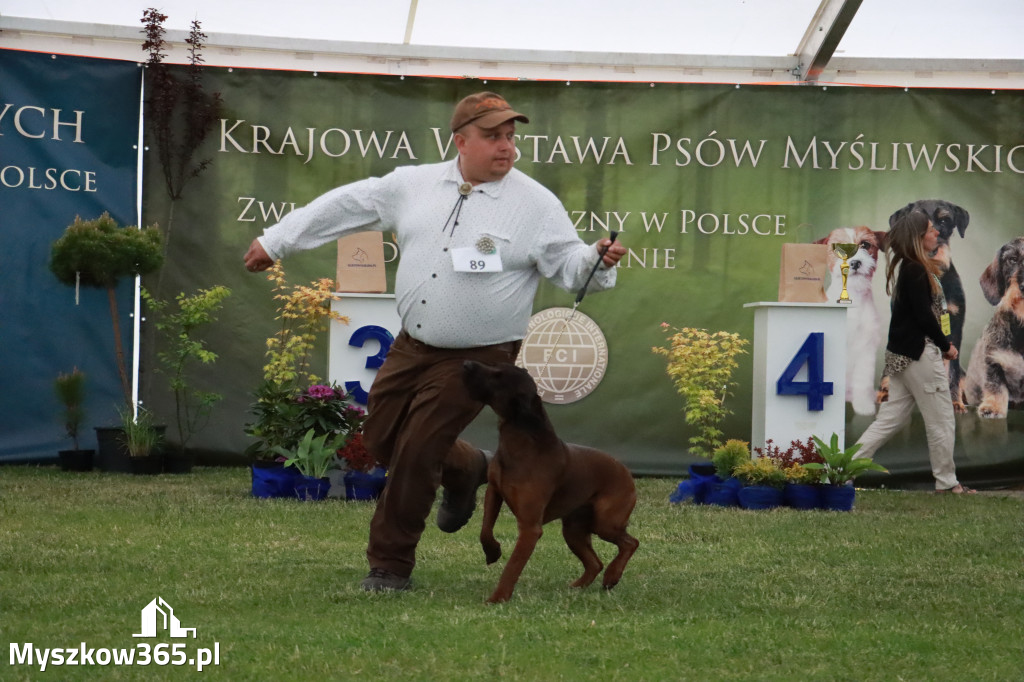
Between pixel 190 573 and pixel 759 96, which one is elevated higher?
pixel 759 96

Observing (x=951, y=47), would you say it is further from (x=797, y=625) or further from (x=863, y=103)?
(x=797, y=625)

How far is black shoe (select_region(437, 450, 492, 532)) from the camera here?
4.76 metres

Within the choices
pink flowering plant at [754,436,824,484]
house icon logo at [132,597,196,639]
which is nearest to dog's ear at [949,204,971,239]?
pink flowering plant at [754,436,824,484]

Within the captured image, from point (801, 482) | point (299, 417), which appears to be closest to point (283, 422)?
point (299, 417)

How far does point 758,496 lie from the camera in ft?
24.2

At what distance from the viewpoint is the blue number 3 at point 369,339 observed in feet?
25.6

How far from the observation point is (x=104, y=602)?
396 centimetres

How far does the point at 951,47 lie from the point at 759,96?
4.91 ft

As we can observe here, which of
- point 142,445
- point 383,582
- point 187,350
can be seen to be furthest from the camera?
point 187,350

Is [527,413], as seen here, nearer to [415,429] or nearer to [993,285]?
[415,429]

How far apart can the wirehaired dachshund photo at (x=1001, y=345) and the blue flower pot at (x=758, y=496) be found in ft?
9.25

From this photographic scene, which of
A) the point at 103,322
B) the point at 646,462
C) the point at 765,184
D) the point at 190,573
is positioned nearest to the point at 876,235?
the point at 765,184

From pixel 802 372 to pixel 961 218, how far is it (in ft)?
8.25

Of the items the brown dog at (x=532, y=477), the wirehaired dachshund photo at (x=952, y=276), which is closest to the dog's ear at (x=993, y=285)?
the wirehaired dachshund photo at (x=952, y=276)
